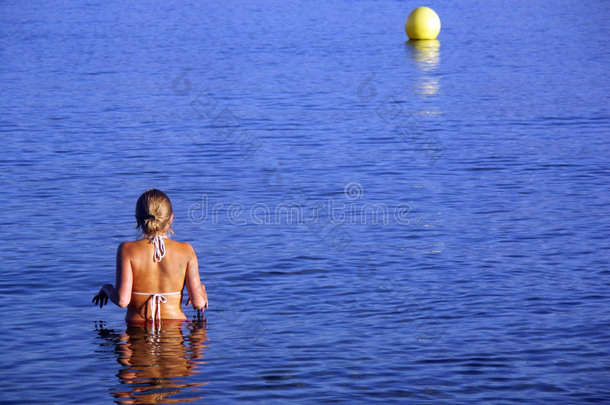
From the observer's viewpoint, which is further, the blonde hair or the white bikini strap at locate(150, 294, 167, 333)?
the white bikini strap at locate(150, 294, 167, 333)

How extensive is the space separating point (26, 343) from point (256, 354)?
2.26 meters

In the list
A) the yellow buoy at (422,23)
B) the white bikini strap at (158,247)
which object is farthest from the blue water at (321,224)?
the yellow buoy at (422,23)

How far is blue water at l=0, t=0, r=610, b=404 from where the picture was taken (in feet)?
27.1

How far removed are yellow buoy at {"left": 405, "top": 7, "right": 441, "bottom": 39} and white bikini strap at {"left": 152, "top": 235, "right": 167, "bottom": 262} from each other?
96.3 feet

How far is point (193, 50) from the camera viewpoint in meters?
36.3

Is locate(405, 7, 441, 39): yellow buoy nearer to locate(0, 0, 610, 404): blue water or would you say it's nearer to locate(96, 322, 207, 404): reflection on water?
locate(0, 0, 610, 404): blue water

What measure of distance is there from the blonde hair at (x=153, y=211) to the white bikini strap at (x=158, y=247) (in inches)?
2.5

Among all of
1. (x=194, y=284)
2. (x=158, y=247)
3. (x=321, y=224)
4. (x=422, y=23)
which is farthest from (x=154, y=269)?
(x=422, y=23)

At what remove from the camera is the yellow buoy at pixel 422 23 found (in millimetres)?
35844

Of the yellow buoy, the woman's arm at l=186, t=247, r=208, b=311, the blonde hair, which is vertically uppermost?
the yellow buoy

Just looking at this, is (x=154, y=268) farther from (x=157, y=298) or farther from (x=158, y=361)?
(x=158, y=361)

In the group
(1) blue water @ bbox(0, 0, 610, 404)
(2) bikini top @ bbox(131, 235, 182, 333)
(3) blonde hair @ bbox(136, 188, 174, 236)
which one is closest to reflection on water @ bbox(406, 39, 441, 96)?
(1) blue water @ bbox(0, 0, 610, 404)

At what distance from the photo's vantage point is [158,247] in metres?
7.98

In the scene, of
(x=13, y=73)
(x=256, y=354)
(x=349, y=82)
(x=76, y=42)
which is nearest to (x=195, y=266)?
(x=256, y=354)
